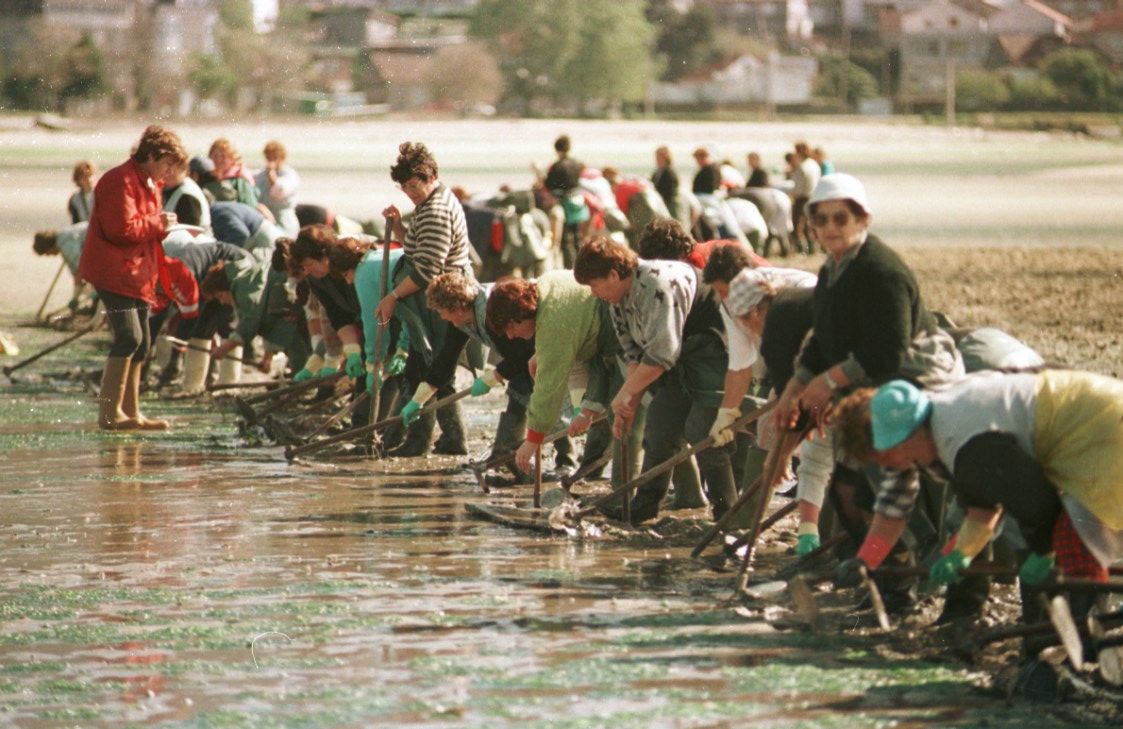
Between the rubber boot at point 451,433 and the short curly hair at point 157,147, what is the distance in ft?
7.19

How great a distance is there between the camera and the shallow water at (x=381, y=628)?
6.16 meters

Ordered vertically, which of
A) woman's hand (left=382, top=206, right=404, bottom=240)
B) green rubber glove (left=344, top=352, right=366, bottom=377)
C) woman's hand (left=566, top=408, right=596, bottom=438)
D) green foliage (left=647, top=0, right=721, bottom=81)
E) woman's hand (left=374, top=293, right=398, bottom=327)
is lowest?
green rubber glove (left=344, top=352, right=366, bottom=377)

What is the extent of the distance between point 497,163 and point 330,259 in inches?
2361

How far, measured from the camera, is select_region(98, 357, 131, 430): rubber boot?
41.3ft

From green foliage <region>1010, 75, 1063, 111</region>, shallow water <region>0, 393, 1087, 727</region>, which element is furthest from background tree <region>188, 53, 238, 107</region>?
shallow water <region>0, 393, 1087, 727</region>

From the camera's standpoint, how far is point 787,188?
28.2m

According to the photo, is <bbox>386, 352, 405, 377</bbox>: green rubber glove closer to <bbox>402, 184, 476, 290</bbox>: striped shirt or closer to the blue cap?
<bbox>402, 184, 476, 290</bbox>: striped shirt

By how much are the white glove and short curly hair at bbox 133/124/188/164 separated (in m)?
4.69

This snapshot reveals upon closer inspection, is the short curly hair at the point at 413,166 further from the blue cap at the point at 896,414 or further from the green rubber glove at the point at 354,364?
the blue cap at the point at 896,414

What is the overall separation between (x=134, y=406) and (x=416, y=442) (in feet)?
7.40

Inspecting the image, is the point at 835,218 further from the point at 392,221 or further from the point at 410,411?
the point at 392,221

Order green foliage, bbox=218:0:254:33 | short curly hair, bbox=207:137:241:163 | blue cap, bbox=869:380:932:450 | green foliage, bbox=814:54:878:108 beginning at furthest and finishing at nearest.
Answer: green foliage, bbox=814:54:878:108
green foliage, bbox=218:0:254:33
short curly hair, bbox=207:137:241:163
blue cap, bbox=869:380:932:450

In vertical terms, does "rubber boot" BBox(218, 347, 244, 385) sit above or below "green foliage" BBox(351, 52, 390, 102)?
below

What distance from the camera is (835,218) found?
6.88m
